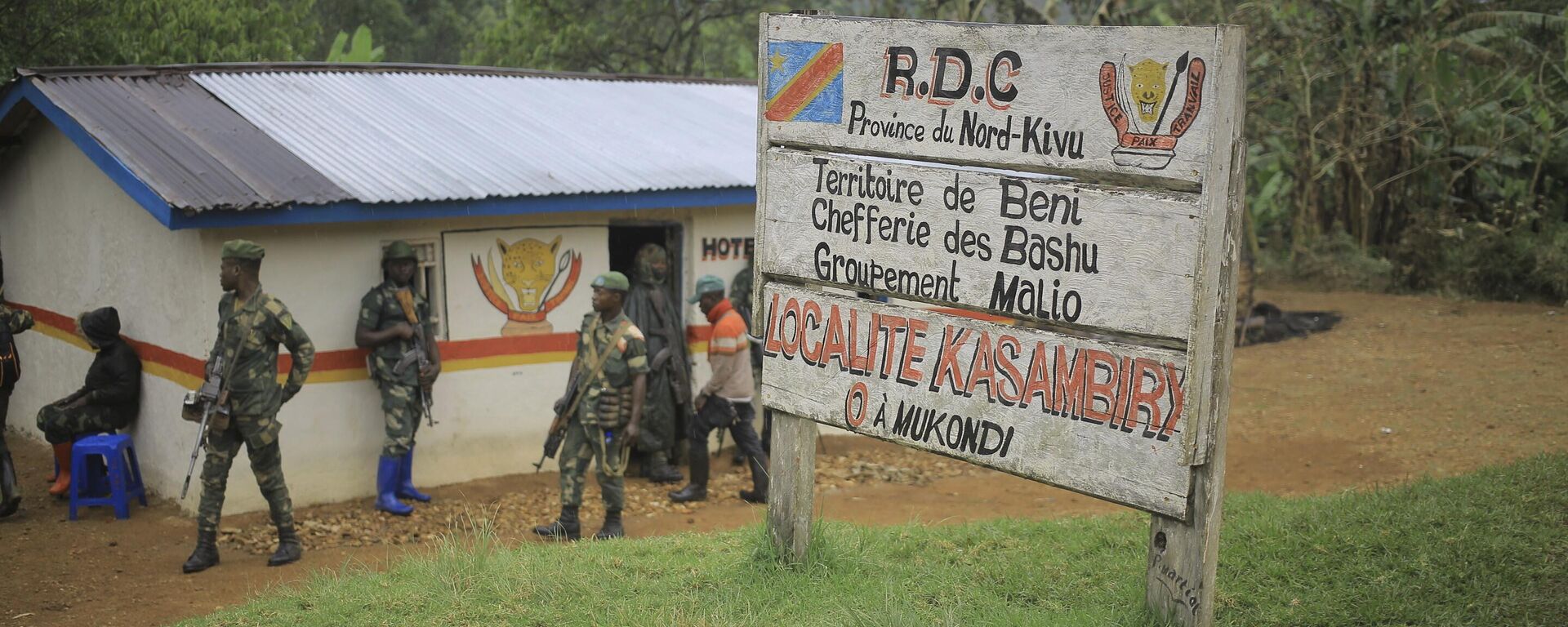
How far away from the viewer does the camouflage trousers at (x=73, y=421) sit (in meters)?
8.67

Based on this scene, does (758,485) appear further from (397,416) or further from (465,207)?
(465,207)

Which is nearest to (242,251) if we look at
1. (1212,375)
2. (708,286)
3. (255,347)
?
(255,347)

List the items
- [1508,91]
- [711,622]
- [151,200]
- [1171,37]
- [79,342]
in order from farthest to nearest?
[1508,91] < [79,342] < [151,200] < [711,622] < [1171,37]

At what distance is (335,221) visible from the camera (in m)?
8.46

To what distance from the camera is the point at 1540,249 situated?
15531 millimetres

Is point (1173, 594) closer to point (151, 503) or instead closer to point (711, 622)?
point (711, 622)

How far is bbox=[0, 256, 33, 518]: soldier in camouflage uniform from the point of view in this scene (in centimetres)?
837

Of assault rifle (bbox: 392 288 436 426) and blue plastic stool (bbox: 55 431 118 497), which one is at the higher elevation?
assault rifle (bbox: 392 288 436 426)

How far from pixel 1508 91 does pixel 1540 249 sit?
8.59ft

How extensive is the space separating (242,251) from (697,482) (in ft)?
11.9

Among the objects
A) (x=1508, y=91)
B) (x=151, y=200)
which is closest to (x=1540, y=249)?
(x=1508, y=91)

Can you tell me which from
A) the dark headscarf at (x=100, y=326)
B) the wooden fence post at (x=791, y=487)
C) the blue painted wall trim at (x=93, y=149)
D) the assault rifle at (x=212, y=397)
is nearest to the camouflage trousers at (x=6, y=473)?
the dark headscarf at (x=100, y=326)

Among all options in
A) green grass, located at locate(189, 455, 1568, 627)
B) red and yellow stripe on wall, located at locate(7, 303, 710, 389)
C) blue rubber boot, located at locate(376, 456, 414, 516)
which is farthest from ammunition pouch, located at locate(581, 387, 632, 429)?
red and yellow stripe on wall, located at locate(7, 303, 710, 389)

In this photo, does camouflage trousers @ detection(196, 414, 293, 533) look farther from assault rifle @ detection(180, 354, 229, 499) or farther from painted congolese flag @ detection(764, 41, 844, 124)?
painted congolese flag @ detection(764, 41, 844, 124)
